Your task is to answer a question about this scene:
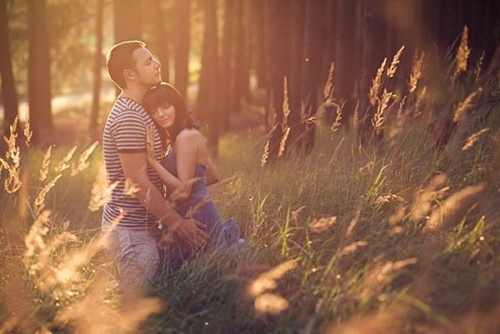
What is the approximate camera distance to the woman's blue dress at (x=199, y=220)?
5492mm

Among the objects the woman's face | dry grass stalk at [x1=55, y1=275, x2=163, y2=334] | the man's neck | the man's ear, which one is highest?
the man's ear

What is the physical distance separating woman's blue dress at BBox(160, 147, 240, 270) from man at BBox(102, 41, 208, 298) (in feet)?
0.28

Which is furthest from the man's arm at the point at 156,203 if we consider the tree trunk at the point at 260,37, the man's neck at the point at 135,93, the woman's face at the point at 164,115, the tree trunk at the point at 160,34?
the tree trunk at the point at 260,37

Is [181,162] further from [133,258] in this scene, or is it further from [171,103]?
[133,258]

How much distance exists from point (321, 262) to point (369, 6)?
15.4 feet

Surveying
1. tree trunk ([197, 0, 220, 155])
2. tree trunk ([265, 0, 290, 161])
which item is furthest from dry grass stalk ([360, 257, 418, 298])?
tree trunk ([197, 0, 220, 155])

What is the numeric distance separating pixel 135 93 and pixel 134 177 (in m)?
0.71

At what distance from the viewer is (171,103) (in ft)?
18.9

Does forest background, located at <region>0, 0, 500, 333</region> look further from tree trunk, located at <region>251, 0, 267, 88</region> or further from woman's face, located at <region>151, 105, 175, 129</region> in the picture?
tree trunk, located at <region>251, 0, 267, 88</region>

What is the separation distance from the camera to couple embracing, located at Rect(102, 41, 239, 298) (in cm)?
545

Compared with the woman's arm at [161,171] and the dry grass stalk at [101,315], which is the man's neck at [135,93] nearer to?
the woman's arm at [161,171]

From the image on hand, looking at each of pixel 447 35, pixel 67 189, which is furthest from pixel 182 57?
pixel 67 189

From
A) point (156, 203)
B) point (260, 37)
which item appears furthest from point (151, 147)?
point (260, 37)

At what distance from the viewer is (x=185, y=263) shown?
4875mm
